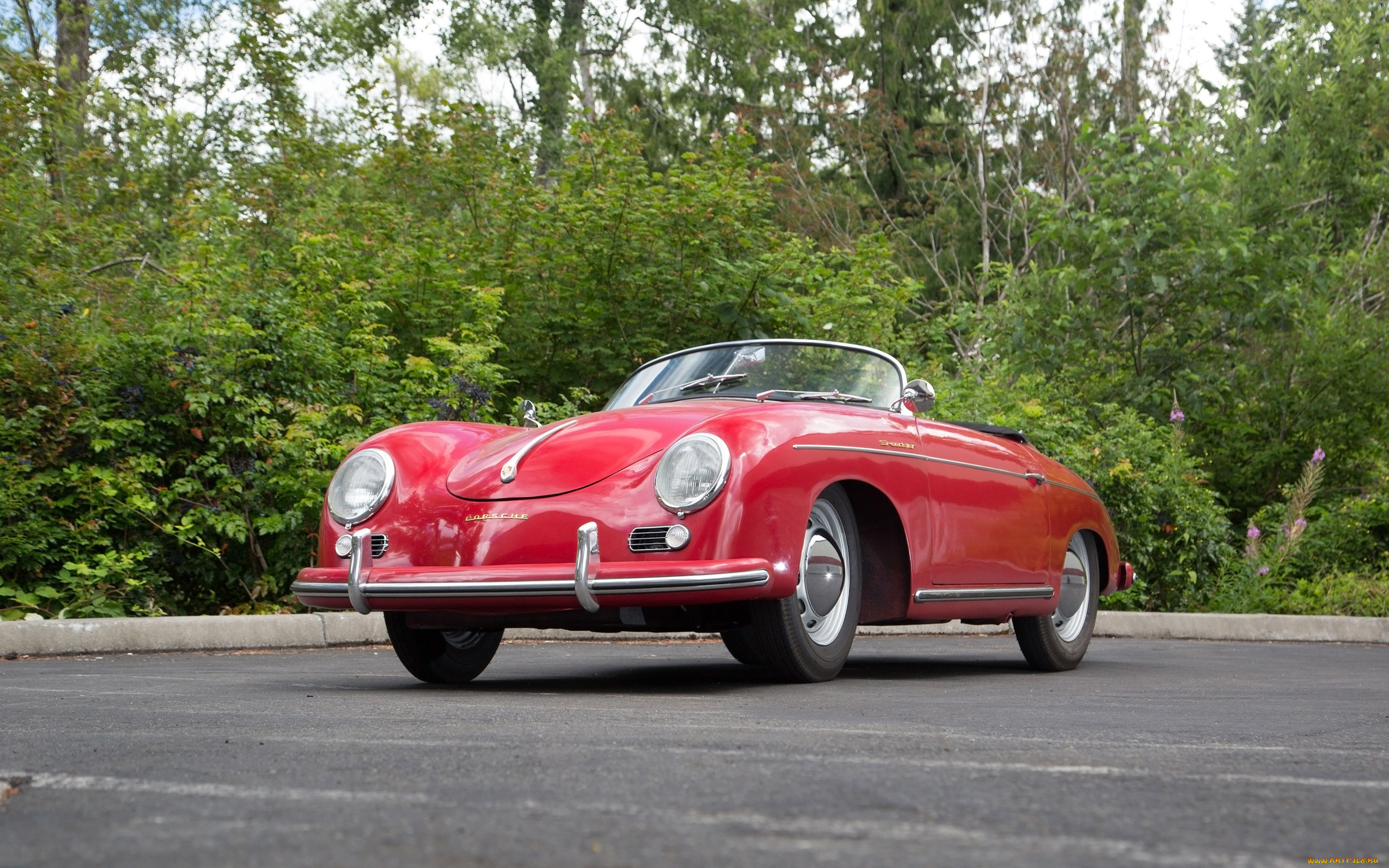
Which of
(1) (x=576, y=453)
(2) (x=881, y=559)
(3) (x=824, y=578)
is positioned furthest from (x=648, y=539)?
(2) (x=881, y=559)

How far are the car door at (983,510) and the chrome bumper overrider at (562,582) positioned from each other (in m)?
1.43

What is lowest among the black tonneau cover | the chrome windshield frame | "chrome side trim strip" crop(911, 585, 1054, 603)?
"chrome side trim strip" crop(911, 585, 1054, 603)

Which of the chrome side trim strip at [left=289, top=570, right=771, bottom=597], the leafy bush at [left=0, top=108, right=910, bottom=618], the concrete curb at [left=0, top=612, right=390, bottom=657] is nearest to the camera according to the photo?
the chrome side trim strip at [left=289, top=570, right=771, bottom=597]

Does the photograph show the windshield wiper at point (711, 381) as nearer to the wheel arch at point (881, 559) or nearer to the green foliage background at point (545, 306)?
the wheel arch at point (881, 559)

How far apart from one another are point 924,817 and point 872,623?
346 centimetres

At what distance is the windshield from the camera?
665cm

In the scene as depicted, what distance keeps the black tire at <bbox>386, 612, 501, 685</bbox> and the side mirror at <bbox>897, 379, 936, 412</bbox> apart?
6.93 ft

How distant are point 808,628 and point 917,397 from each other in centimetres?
148

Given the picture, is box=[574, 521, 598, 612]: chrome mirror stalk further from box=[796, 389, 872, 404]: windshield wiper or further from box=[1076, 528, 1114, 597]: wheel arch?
box=[1076, 528, 1114, 597]: wheel arch

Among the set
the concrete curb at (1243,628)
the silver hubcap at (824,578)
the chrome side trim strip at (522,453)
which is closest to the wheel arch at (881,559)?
the silver hubcap at (824,578)

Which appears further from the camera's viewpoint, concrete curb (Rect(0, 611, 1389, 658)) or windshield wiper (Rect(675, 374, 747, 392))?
concrete curb (Rect(0, 611, 1389, 658))

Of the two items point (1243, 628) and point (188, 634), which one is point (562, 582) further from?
point (1243, 628)

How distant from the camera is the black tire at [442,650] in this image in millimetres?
6047

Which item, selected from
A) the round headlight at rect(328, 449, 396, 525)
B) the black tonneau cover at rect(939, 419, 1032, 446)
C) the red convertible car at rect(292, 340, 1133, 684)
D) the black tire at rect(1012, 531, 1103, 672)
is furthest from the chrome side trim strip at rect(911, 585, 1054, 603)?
the round headlight at rect(328, 449, 396, 525)
